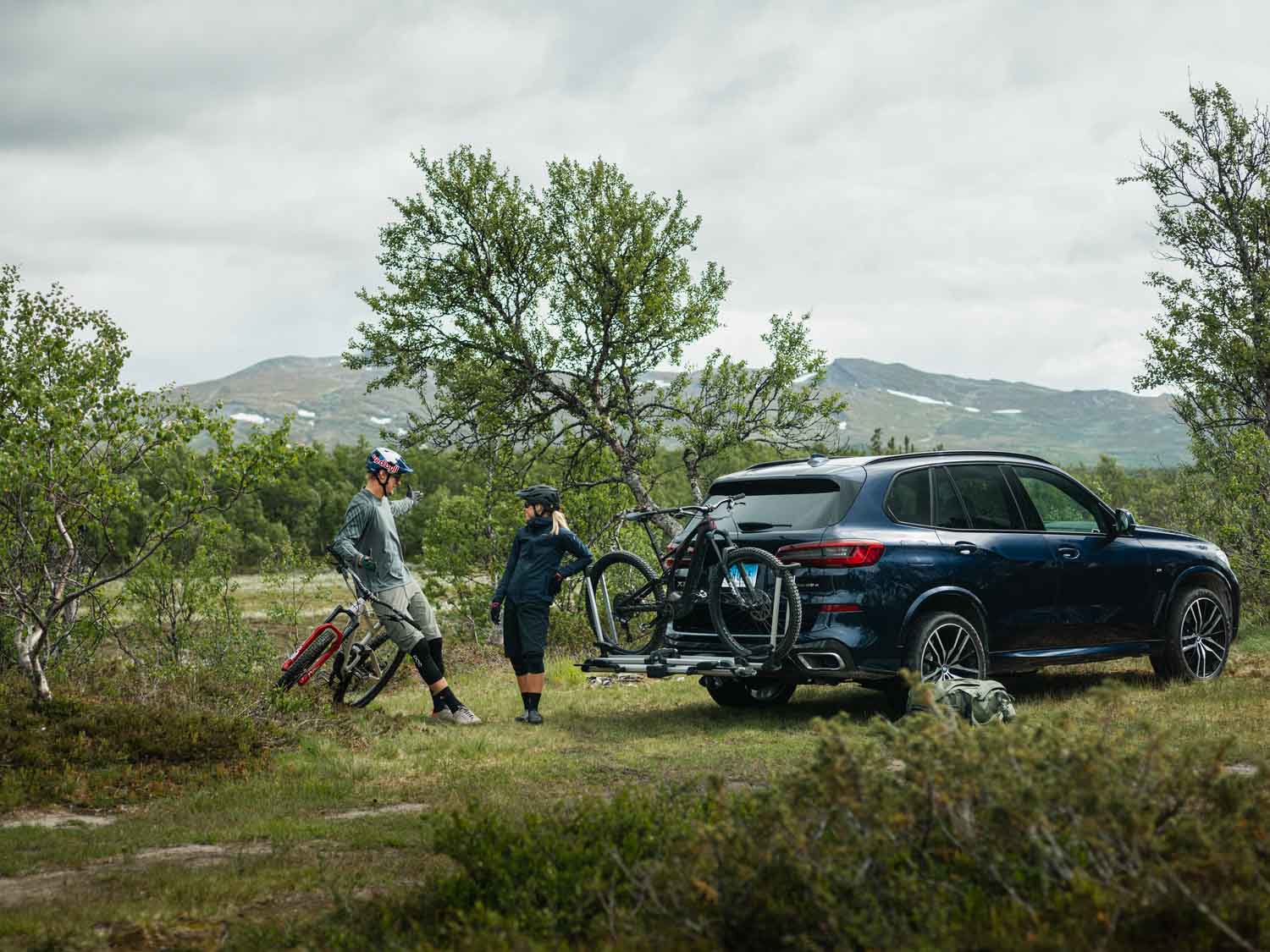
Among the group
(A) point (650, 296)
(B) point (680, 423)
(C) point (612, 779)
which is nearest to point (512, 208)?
(A) point (650, 296)

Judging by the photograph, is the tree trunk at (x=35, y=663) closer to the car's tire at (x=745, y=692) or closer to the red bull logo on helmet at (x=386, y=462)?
the red bull logo on helmet at (x=386, y=462)

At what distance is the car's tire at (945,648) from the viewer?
8.70 meters

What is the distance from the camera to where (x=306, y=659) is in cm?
1023

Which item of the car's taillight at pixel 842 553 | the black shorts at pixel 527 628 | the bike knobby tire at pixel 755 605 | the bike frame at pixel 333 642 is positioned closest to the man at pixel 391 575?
the bike frame at pixel 333 642

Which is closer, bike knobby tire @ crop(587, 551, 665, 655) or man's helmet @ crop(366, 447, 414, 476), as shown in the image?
bike knobby tire @ crop(587, 551, 665, 655)

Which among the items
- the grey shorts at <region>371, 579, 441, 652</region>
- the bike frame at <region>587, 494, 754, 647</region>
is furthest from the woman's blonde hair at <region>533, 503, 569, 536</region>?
the grey shorts at <region>371, 579, 441, 652</region>

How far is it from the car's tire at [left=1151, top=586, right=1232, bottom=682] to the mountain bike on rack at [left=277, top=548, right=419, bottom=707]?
21.8 feet

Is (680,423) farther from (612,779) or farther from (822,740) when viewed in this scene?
(822,740)

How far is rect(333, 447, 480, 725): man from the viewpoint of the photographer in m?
10.1

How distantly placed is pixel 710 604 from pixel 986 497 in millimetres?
2605

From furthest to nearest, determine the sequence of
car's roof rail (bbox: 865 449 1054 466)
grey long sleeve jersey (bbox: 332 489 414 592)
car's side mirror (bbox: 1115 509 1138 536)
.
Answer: car's side mirror (bbox: 1115 509 1138 536) < grey long sleeve jersey (bbox: 332 489 414 592) < car's roof rail (bbox: 865 449 1054 466)

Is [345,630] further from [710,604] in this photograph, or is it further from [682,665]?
[710,604]

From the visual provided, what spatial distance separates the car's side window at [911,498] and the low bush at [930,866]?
4735 millimetres

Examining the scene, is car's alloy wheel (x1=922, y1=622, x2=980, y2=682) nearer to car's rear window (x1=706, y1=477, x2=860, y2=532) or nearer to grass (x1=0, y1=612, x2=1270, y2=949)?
grass (x1=0, y1=612, x2=1270, y2=949)
